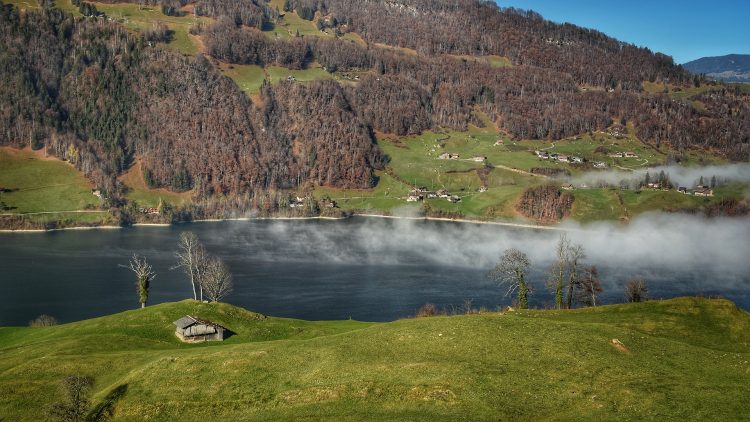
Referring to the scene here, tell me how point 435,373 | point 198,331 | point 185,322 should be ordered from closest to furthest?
point 435,373
point 198,331
point 185,322

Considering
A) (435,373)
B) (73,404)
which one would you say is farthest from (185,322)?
(435,373)

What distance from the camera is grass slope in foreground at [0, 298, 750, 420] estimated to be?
50.9 metres

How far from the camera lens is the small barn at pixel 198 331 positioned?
89562 millimetres

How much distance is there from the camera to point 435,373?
5700 cm

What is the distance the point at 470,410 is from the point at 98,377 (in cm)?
4373

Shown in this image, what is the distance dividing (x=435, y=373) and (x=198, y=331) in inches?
1772

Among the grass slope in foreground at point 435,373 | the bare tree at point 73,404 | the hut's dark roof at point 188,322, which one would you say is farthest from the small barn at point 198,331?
the bare tree at point 73,404

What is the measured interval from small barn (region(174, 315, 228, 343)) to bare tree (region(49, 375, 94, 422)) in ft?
87.0

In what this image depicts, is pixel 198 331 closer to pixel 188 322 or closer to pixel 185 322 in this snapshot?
pixel 188 322

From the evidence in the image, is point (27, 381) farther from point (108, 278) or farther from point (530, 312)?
point (108, 278)

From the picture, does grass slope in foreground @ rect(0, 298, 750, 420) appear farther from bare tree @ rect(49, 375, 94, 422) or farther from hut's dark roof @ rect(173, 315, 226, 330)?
hut's dark roof @ rect(173, 315, 226, 330)

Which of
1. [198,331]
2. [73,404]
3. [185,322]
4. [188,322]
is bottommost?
[198,331]

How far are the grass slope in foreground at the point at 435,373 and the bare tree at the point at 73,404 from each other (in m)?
3.02

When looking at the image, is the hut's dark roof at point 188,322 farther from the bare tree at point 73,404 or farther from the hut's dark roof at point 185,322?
the bare tree at point 73,404
